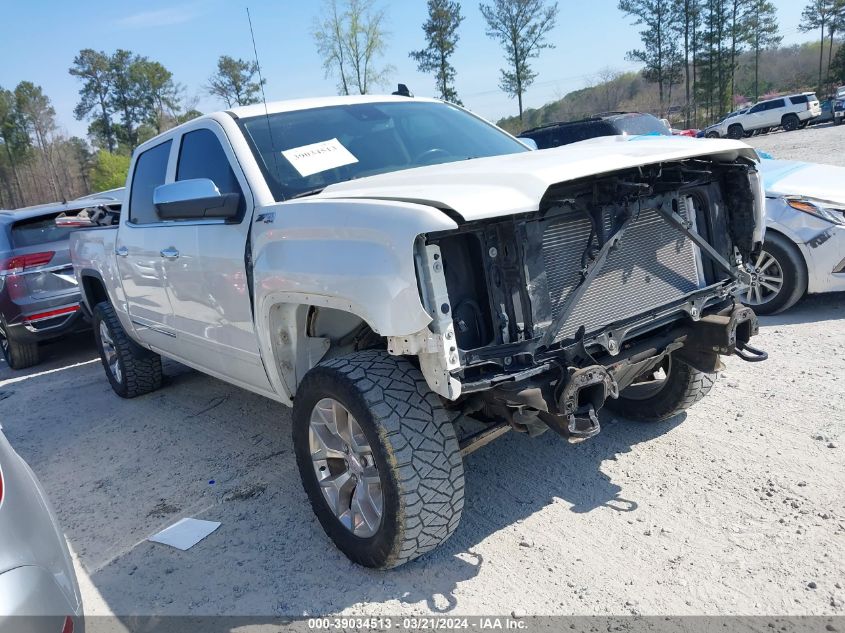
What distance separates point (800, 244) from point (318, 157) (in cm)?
406

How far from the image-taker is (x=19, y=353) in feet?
24.8

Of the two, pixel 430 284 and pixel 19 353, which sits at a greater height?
pixel 430 284

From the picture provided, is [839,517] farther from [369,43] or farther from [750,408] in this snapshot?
[369,43]

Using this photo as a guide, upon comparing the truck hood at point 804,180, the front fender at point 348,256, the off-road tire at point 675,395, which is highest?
the front fender at point 348,256

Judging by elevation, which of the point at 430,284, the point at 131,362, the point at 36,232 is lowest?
the point at 131,362

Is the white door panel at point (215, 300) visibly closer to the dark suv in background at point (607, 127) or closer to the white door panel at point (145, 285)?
the white door panel at point (145, 285)

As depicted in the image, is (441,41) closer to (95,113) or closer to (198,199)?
(95,113)

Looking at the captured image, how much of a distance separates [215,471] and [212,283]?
1.22 m

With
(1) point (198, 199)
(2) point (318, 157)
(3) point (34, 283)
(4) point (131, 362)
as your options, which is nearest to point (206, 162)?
(1) point (198, 199)

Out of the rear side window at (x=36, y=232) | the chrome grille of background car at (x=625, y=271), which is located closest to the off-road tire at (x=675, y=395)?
→ the chrome grille of background car at (x=625, y=271)

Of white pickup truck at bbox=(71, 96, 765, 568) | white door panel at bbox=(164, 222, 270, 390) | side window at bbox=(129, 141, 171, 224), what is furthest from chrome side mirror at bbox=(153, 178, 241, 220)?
side window at bbox=(129, 141, 171, 224)

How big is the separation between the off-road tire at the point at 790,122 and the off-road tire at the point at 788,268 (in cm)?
3496

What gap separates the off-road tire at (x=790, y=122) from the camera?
34.7 m

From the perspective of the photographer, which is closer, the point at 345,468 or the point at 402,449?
the point at 402,449
